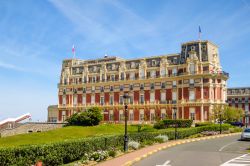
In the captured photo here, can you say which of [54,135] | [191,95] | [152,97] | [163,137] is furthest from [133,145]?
[152,97]

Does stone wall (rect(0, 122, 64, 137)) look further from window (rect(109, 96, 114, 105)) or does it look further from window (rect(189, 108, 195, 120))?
window (rect(189, 108, 195, 120))

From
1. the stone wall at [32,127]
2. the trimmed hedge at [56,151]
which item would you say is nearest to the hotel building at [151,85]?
the stone wall at [32,127]

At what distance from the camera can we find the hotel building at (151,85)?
73438 mm

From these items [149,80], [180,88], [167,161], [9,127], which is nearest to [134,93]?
[149,80]

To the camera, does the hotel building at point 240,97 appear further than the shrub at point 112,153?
Yes

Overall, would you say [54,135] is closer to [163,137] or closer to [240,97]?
[163,137]

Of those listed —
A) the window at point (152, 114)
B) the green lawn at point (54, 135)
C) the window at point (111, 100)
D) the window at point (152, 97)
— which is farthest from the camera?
the window at point (111, 100)

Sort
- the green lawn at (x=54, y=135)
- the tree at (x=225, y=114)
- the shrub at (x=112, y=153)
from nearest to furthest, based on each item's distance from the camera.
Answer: the shrub at (x=112, y=153) → the green lawn at (x=54, y=135) → the tree at (x=225, y=114)

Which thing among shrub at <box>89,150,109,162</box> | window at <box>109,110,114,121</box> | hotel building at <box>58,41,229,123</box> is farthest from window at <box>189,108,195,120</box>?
shrub at <box>89,150,109,162</box>

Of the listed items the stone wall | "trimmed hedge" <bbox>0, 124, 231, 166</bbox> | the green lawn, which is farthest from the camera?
the stone wall

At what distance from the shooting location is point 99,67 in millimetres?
90562

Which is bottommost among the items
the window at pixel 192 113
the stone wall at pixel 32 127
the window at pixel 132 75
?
the stone wall at pixel 32 127

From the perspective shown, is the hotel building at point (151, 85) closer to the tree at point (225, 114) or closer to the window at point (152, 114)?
the window at point (152, 114)

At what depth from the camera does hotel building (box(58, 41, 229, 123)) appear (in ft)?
241
